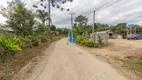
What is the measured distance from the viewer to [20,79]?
22.0ft

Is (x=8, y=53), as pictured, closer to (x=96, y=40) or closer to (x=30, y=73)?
(x=30, y=73)

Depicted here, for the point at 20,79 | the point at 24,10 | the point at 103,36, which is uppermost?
the point at 24,10

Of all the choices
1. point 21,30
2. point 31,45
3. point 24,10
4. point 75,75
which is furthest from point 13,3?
point 75,75

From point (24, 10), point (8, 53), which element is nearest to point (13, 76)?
point (8, 53)

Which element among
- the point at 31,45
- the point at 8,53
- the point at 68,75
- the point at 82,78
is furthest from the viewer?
the point at 31,45

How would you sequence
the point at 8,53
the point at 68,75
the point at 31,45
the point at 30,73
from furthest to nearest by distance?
the point at 31,45, the point at 8,53, the point at 30,73, the point at 68,75

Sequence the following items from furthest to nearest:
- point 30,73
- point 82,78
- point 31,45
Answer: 1. point 31,45
2. point 30,73
3. point 82,78

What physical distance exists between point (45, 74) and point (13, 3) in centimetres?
1436

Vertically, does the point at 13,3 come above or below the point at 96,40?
above

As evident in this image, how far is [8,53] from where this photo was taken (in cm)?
1070

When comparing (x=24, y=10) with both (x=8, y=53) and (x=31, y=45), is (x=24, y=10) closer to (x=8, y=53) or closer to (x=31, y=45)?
(x=31, y=45)

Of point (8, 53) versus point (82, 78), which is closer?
point (82, 78)

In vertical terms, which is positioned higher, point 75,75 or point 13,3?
point 13,3

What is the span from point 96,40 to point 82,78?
616 inches
